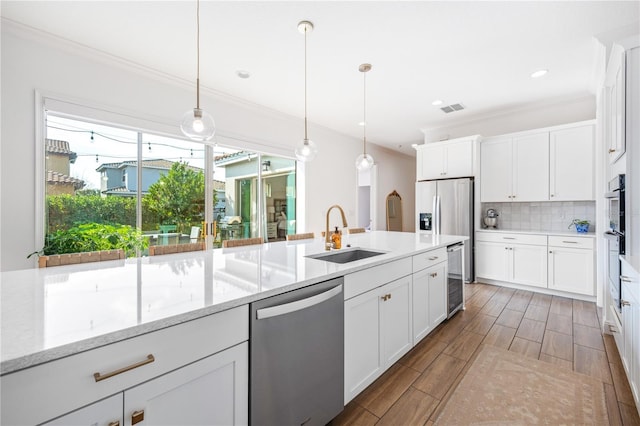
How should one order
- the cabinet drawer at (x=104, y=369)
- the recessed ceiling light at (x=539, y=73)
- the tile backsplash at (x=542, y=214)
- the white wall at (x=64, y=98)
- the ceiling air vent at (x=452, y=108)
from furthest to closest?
1. the ceiling air vent at (x=452, y=108)
2. the tile backsplash at (x=542, y=214)
3. the recessed ceiling light at (x=539, y=73)
4. the white wall at (x=64, y=98)
5. the cabinet drawer at (x=104, y=369)

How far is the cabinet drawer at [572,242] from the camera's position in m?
3.49

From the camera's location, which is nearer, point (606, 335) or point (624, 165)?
point (624, 165)

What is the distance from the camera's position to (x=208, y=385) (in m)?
0.99

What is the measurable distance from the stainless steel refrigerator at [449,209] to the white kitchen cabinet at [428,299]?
1992 mm

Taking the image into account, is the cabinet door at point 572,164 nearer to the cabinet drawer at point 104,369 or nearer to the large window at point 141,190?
the large window at point 141,190

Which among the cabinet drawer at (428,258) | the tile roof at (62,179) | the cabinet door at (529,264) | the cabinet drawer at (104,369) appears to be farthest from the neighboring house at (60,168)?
the cabinet door at (529,264)

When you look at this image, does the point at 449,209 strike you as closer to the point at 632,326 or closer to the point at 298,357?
the point at 632,326

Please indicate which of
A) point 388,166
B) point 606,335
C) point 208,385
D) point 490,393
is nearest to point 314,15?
point 208,385

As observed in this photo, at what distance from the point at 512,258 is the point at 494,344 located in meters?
2.14

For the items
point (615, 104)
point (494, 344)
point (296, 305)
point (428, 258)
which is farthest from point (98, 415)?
point (615, 104)

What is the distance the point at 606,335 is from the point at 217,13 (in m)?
4.53

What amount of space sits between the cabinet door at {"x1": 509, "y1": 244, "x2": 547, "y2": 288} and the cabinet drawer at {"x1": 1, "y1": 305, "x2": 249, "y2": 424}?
14.4ft

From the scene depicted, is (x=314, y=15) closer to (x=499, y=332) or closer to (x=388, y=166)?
(x=499, y=332)

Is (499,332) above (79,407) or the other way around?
the other way around
